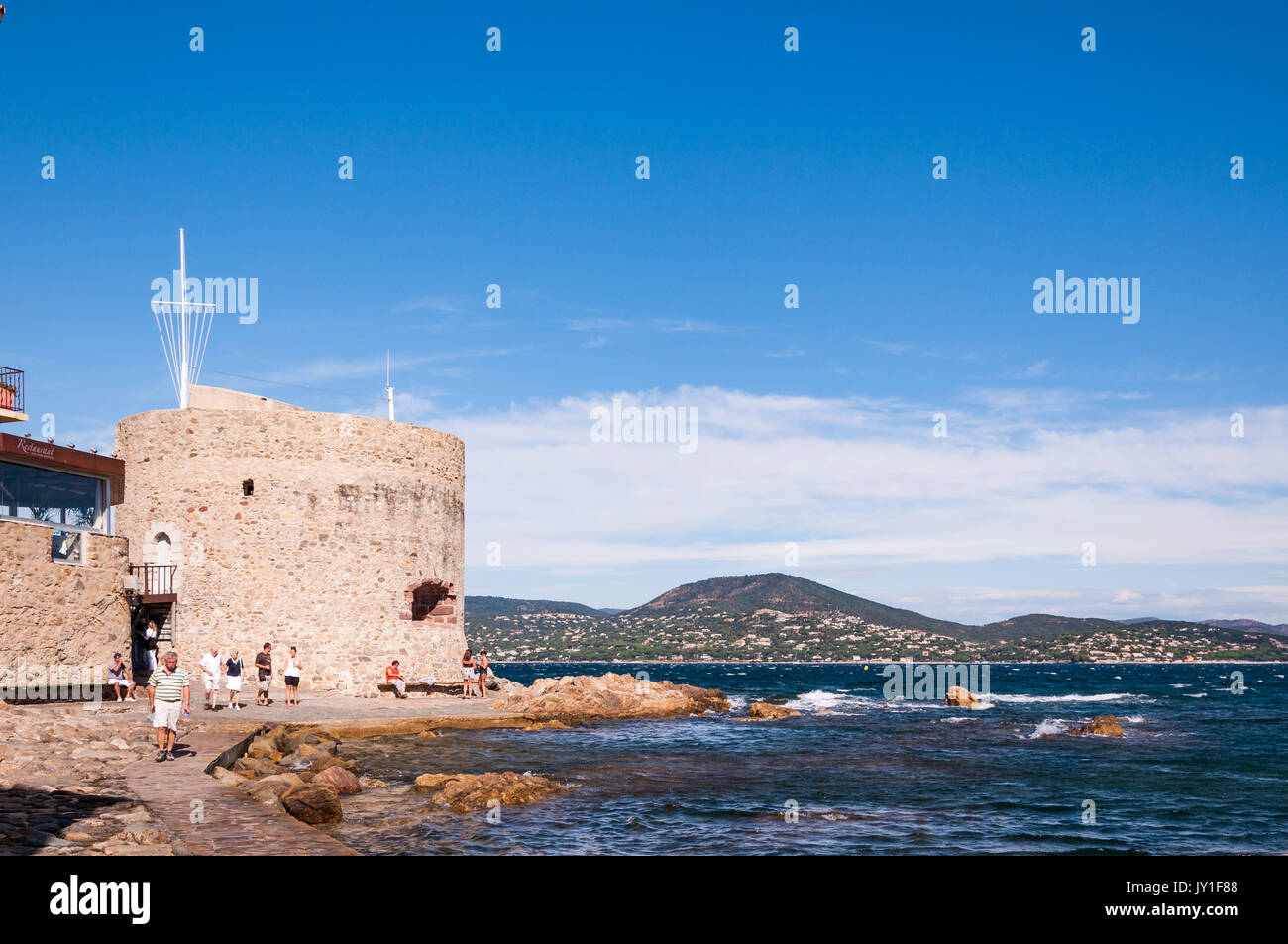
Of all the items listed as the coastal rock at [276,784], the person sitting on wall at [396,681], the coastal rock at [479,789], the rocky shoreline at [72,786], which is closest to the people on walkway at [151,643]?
the person sitting on wall at [396,681]

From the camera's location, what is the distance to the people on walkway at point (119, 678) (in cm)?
2098

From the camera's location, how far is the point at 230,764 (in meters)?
15.7

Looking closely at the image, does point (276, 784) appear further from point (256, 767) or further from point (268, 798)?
point (256, 767)

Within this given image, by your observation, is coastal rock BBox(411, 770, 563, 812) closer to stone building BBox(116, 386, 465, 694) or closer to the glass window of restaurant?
stone building BBox(116, 386, 465, 694)

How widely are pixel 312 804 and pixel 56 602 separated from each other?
1217cm

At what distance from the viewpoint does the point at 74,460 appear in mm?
24094

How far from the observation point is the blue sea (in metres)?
12.9

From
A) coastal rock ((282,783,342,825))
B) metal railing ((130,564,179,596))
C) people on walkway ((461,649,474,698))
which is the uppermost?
metal railing ((130,564,179,596))

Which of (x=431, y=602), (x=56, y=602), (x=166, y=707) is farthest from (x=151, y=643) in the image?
(x=166, y=707)

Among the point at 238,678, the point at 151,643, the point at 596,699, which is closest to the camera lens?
the point at 238,678

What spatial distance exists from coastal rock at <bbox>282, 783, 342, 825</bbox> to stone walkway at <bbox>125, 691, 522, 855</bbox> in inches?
26.0

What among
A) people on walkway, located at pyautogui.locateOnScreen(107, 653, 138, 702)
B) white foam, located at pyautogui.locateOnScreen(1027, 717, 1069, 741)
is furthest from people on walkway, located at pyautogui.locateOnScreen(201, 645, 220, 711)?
white foam, located at pyautogui.locateOnScreen(1027, 717, 1069, 741)
